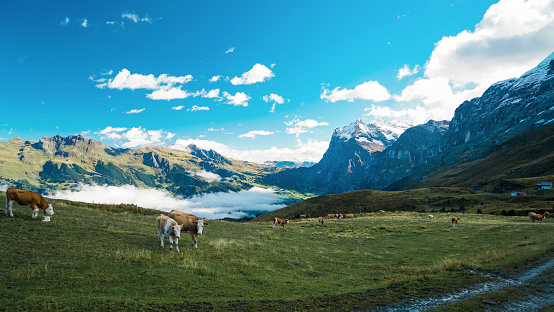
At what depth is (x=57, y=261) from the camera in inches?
577

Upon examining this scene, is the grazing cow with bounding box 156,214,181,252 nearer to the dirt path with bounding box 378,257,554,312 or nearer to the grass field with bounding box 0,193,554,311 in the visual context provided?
the grass field with bounding box 0,193,554,311

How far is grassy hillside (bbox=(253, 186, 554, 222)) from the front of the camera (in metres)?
105

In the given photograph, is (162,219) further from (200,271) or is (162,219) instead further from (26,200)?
(26,200)

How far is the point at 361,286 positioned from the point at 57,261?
60.8 feet

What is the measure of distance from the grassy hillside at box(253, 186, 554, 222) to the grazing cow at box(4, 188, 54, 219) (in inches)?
4302

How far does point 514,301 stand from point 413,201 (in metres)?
133

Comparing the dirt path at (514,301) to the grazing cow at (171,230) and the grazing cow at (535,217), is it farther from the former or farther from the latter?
the grazing cow at (535,217)

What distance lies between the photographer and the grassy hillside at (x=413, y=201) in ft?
344

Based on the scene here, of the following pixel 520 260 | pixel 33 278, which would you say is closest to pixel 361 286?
pixel 520 260

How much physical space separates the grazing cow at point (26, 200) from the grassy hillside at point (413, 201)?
109269mm

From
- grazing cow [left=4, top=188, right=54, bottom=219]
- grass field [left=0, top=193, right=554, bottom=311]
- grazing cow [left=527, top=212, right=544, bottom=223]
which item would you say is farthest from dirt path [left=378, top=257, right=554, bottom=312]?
grazing cow [left=527, top=212, right=544, bottom=223]

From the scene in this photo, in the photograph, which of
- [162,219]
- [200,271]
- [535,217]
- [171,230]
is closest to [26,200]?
[162,219]

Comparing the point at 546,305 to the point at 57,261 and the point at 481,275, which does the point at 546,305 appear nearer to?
the point at 481,275

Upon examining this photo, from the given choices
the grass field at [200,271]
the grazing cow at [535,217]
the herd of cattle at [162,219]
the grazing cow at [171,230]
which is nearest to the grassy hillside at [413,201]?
the grazing cow at [535,217]
